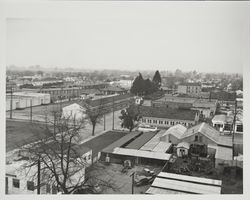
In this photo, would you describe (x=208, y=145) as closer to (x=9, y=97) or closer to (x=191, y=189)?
(x=191, y=189)

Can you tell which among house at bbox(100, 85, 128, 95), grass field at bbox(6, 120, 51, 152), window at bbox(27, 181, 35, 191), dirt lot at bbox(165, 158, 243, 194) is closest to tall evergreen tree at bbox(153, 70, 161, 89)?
house at bbox(100, 85, 128, 95)

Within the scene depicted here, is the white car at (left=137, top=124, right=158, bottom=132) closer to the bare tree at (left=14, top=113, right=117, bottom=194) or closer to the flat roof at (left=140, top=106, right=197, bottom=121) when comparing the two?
the flat roof at (left=140, top=106, right=197, bottom=121)

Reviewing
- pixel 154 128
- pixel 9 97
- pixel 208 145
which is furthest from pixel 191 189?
pixel 9 97

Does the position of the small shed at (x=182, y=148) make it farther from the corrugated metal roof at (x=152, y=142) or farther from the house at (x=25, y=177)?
the house at (x=25, y=177)

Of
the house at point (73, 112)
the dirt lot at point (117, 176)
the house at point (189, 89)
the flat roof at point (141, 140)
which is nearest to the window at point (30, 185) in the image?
the dirt lot at point (117, 176)

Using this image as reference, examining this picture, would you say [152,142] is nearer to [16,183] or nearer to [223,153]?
[223,153]

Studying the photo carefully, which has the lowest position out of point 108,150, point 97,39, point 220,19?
point 108,150

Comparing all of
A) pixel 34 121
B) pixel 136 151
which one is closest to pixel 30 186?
pixel 34 121
